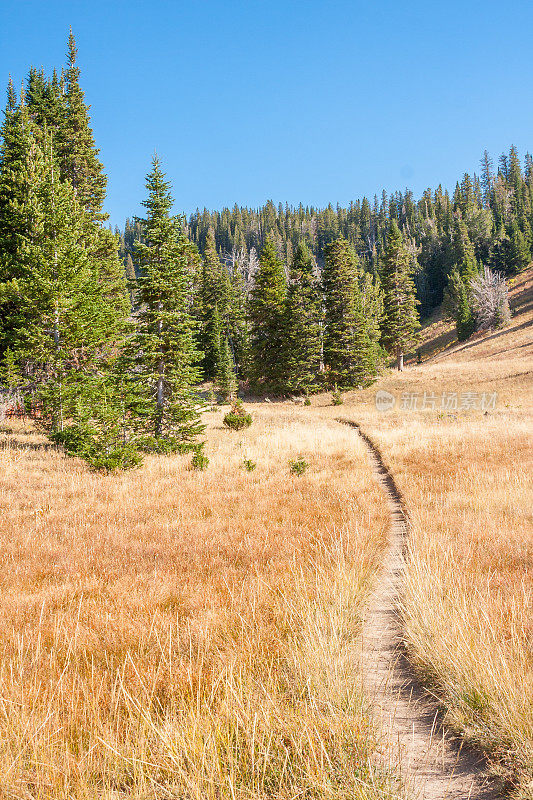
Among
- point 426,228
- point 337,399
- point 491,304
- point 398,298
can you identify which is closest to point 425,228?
point 426,228

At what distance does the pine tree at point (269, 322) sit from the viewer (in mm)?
42406

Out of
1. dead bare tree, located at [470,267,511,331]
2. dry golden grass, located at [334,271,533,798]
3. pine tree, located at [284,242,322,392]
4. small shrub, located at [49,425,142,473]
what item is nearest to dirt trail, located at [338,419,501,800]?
dry golden grass, located at [334,271,533,798]

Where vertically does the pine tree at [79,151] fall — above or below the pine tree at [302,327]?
above

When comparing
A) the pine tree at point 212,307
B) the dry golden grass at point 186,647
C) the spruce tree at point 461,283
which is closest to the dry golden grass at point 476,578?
the dry golden grass at point 186,647

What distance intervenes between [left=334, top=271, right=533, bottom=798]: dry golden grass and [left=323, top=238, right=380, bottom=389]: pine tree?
23.4m

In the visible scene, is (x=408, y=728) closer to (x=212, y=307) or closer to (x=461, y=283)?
(x=212, y=307)

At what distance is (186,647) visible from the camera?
4.15 metres

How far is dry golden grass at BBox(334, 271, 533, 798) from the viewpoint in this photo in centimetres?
312

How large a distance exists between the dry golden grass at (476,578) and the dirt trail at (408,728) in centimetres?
16

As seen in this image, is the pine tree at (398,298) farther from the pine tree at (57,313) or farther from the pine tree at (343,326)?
the pine tree at (57,313)

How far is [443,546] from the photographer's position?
6441 mm

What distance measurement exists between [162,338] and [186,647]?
45.5ft

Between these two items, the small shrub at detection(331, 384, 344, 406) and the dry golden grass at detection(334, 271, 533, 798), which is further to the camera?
the small shrub at detection(331, 384, 344, 406)

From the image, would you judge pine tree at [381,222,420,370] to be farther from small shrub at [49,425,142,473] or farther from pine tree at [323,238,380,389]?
small shrub at [49,425,142,473]
